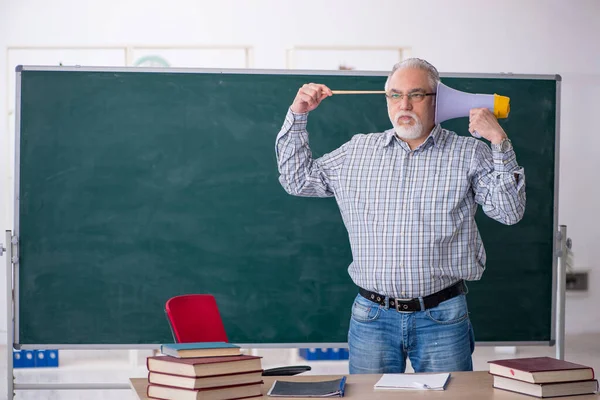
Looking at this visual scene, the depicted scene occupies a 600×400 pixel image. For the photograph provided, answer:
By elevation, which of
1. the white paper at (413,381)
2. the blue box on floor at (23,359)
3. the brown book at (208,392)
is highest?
the brown book at (208,392)

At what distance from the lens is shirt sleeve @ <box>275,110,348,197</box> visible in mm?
2861

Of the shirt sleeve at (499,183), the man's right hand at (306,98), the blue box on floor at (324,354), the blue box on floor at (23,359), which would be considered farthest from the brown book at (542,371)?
the blue box on floor at (23,359)

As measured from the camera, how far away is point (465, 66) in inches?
242

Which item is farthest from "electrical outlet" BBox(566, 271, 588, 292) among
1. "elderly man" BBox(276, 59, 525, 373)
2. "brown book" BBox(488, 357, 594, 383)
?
"brown book" BBox(488, 357, 594, 383)

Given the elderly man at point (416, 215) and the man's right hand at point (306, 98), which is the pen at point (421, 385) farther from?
the man's right hand at point (306, 98)

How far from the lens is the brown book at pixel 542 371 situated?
2.14 m

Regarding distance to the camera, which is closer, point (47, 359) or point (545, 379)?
point (545, 379)

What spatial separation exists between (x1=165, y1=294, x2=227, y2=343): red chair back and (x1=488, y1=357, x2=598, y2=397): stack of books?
3.41 ft

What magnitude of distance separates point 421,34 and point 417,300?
3.86 meters

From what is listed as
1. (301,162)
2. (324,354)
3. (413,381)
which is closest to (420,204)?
(301,162)

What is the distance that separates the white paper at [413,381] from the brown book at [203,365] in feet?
1.29

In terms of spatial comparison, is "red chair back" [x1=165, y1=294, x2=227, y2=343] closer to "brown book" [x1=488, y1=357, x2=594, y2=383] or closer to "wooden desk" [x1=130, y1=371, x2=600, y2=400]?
"wooden desk" [x1=130, y1=371, x2=600, y2=400]

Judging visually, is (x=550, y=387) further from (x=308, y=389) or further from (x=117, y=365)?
(x=117, y=365)

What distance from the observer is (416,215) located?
2.74 m
